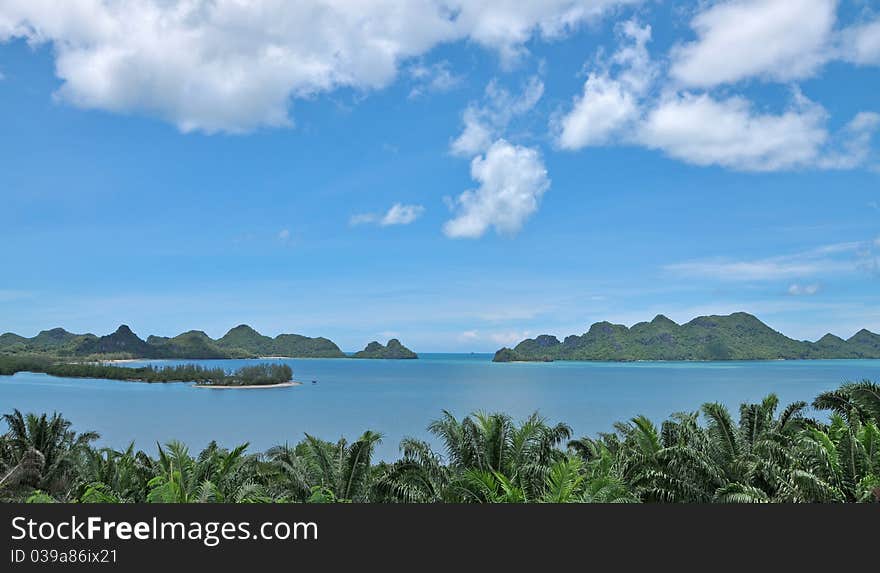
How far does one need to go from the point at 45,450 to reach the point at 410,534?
27832mm

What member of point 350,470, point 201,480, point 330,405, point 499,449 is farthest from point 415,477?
point 330,405

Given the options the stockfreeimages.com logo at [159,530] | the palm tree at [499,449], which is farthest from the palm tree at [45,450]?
the stockfreeimages.com logo at [159,530]

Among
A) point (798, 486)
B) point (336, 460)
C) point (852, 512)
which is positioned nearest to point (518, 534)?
point (852, 512)

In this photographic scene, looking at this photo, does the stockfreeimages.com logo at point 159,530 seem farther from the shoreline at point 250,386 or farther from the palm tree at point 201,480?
the shoreline at point 250,386

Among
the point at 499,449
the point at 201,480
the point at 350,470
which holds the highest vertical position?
the point at 499,449

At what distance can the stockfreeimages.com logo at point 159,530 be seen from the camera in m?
6.17

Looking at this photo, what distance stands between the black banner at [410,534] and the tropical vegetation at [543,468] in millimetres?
7028

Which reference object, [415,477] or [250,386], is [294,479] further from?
[250,386]

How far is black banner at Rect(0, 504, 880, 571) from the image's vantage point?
6148 millimetres

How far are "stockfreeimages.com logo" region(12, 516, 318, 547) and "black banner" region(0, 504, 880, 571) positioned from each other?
10 millimetres

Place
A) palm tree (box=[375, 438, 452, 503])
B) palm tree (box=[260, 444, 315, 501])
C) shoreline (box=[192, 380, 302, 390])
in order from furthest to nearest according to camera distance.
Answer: shoreline (box=[192, 380, 302, 390]), palm tree (box=[260, 444, 315, 501]), palm tree (box=[375, 438, 452, 503])

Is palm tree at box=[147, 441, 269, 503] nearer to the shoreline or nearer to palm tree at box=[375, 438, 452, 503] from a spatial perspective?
palm tree at box=[375, 438, 452, 503]

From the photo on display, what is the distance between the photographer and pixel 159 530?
243 inches

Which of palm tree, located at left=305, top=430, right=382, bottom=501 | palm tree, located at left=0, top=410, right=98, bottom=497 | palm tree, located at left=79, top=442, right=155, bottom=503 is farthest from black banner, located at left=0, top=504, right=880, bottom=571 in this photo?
palm tree, located at left=0, top=410, right=98, bottom=497
